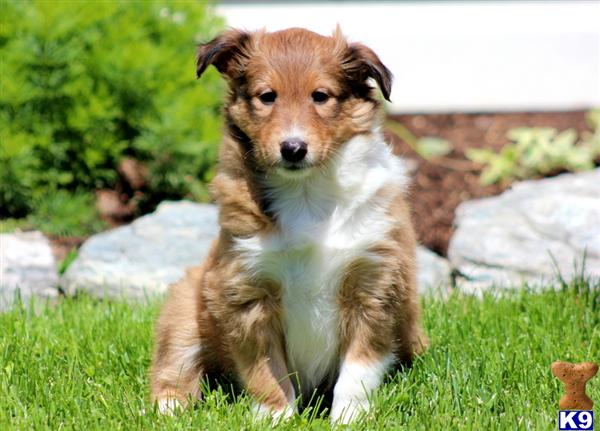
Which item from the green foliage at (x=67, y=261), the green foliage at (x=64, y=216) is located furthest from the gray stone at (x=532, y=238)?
the green foliage at (x=64, y=216)

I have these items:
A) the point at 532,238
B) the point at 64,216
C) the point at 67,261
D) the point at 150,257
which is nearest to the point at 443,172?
the point at 532,238

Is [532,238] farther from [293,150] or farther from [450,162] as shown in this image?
[293,150]

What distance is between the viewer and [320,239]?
405 centimetres

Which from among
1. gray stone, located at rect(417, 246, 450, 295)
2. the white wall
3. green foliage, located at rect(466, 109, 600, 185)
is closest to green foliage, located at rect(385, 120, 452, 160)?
green foliage, located at rect(466, 109, 600, 185)

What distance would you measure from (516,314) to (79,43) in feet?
11.9

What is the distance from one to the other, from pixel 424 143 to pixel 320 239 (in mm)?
4720

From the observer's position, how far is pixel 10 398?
4.05 metres

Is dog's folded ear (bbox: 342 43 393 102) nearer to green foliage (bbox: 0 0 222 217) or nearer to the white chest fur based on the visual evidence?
the white chest fur

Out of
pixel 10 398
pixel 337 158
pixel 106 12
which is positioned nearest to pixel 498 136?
pixel 106 12

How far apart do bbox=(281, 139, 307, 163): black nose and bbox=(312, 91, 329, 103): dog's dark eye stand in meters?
0.23

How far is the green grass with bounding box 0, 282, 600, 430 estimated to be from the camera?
3.88 m

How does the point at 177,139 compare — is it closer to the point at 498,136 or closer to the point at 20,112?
the point at 20,112

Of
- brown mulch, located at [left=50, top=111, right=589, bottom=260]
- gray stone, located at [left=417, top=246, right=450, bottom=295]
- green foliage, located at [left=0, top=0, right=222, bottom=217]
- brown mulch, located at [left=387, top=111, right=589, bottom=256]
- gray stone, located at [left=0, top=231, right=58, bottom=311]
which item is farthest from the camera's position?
brown mulch, located at [left=387, top=111, right=589, bottom=256]

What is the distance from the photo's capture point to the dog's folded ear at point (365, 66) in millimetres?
4102
